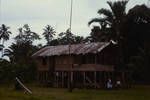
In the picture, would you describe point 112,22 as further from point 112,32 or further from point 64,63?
point 64,63

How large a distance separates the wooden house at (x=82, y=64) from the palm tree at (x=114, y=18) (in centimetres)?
129

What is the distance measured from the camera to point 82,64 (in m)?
45.0

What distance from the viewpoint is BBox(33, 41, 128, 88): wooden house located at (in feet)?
144

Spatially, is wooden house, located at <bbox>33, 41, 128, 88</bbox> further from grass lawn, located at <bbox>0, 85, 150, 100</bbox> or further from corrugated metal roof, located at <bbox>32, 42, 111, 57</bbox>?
grass lawn, located at <bbox>0, 85, 150, 100</bbox>

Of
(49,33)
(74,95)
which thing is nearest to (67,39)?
(49,33)

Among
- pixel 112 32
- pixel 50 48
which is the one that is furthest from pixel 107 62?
pixel 50 48

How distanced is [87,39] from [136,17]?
780 inches

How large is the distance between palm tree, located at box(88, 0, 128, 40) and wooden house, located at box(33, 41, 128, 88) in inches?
50.8

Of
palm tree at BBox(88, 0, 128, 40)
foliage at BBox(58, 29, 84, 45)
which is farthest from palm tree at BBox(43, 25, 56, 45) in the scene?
palm tree at BBox(88, 0, 128, 40)

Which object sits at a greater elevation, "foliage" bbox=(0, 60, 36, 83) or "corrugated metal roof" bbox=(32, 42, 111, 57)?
"corrugated metal roof" bbox=(32, 42, 111, 57)

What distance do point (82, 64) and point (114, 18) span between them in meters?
6.02

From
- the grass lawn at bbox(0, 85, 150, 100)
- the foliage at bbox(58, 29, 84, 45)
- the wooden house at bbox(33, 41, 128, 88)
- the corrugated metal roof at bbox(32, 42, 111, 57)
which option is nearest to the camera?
the grass lawn at bbox(0, 85, 150, 100)

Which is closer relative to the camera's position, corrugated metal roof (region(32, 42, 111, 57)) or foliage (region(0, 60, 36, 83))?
corrugated metal roof (region(32, 42, 111, 57))

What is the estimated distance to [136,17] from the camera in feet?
146
